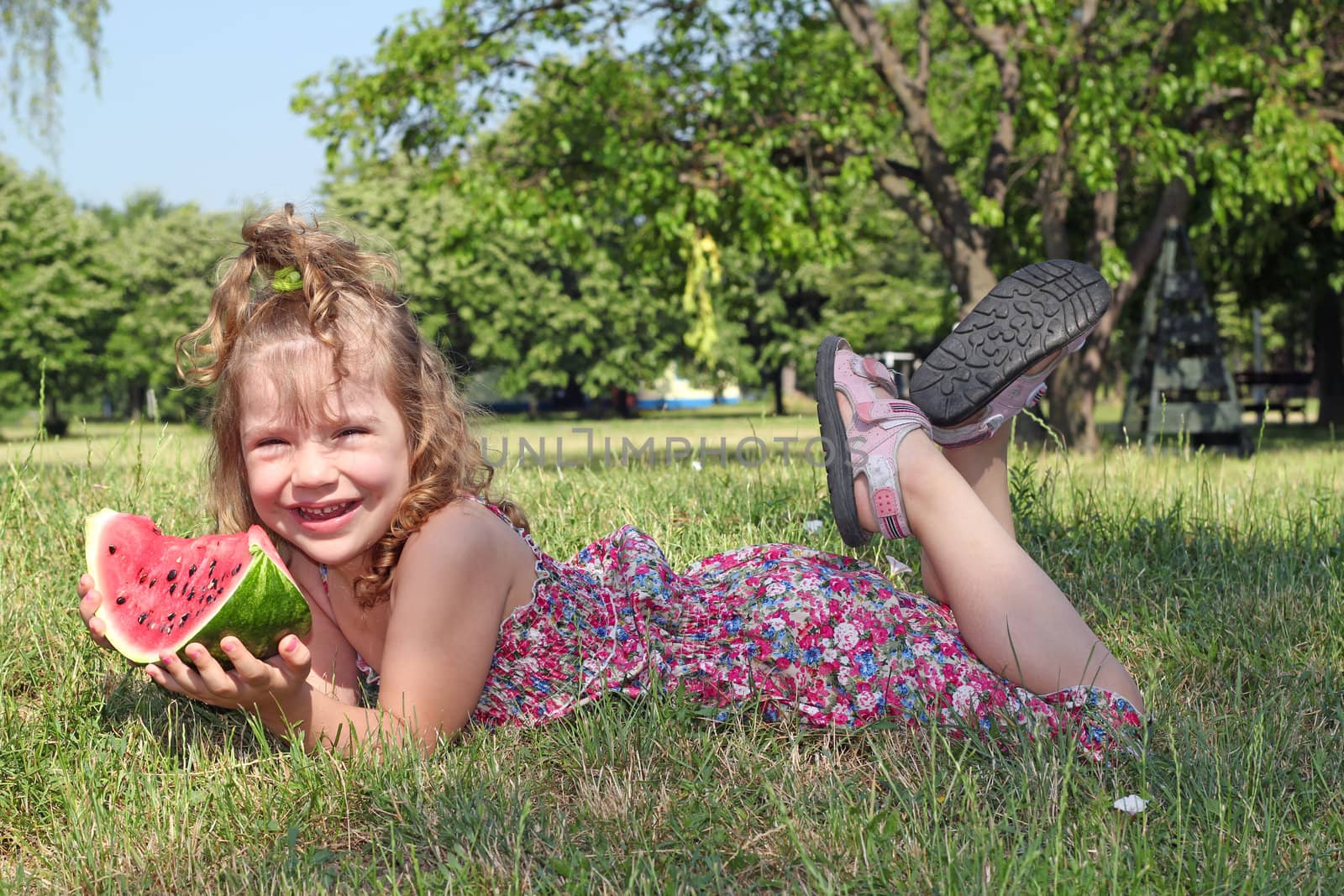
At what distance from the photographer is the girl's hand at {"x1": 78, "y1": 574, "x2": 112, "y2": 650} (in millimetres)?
2504

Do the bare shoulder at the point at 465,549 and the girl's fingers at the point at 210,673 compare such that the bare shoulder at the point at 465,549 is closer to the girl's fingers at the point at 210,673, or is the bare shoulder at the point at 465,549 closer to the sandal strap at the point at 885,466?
the girl's fingers at the point at 210,673

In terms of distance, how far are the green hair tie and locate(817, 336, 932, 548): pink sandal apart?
4.54 ft

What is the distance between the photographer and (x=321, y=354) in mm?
2682

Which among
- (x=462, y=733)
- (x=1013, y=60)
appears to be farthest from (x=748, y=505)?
(x=1013, y=60)

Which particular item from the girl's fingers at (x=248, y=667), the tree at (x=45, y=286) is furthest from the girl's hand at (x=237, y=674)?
the tree at (x=45, y=286)

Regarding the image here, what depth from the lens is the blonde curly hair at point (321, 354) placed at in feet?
8.81

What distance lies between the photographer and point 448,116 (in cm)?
1257

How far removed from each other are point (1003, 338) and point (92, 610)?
2364 mm

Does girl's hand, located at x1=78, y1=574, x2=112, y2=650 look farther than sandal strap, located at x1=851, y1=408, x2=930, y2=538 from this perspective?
No

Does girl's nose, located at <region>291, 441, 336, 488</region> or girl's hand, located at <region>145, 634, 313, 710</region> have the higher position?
girl's nose, located at <region>291, 441, 336, 488</region>

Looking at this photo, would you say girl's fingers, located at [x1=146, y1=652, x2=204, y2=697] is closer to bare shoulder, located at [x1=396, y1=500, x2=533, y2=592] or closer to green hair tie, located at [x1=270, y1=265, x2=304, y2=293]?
bare shoulder, located at [x1=396, y1=500, x2=533, y2=592]

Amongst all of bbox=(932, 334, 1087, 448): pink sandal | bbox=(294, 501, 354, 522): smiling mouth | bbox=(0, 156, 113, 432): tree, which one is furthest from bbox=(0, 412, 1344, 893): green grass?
bbox=(0, 156, 113, 432): tree

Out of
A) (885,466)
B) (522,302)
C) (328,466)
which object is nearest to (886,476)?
(885,466)

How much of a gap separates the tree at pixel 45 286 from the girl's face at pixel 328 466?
42.8 metres
